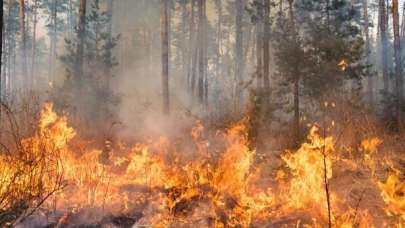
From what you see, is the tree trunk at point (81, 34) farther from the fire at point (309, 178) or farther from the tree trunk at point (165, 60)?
the fire at point (309, 178)

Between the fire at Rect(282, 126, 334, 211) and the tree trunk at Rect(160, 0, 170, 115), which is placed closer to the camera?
the fire at Rect(282, 126, 334, 211)

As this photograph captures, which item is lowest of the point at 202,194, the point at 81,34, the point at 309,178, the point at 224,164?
the point at 202,194

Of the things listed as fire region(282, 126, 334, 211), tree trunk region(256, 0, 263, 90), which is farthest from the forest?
tree trunk region(256, 0, 263, 90)

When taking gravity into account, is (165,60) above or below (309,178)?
above

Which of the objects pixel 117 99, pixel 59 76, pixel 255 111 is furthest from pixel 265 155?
pixel 59 76

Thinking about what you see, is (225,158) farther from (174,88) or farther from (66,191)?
(174,88)

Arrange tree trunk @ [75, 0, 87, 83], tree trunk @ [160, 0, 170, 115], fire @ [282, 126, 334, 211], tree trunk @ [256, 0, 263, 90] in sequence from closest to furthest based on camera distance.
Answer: fire @ [282, 126, 334, 211], tree trunk @ [75, 0, 87, 83], tree trunk @ [160, 0, 170, 115], tree trunk @ [256, 0, 263, 90]

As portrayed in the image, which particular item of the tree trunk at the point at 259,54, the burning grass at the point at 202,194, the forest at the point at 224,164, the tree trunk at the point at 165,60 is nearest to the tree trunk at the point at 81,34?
the forest at the point at 224,164

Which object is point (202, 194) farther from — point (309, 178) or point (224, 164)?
point (309, 178)

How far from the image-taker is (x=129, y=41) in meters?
37.8

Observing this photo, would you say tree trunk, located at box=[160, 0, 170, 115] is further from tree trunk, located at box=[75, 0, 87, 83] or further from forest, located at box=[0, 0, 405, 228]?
tree trunk, located at box=[75, 0, 87, 83]

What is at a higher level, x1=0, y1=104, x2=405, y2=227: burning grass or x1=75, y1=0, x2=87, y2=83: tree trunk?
x1=75, y1=0, x2=87, y2=83: tree trunk

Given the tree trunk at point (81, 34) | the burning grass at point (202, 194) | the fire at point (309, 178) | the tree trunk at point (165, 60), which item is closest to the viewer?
the burning grass at point (202, 194)

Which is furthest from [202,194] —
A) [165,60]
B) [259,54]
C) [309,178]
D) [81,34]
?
[259,54]
